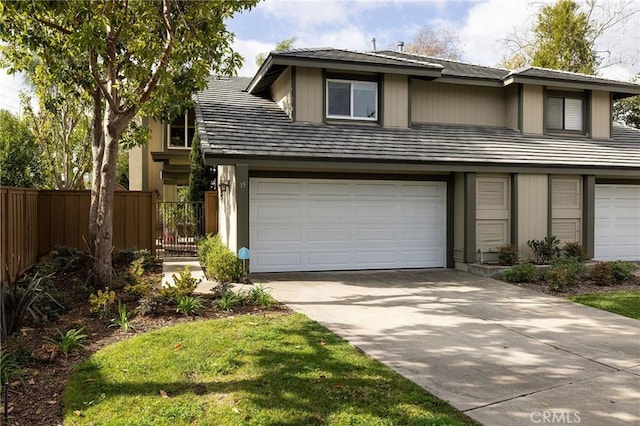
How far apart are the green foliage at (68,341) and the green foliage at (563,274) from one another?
27.8 ft

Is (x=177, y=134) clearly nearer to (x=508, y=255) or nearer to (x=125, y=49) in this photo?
(x=125, y=49)

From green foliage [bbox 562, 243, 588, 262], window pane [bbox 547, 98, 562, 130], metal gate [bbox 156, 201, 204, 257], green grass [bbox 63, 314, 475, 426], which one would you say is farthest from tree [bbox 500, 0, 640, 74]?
green grass [bbox 63, 314, 475, 426]

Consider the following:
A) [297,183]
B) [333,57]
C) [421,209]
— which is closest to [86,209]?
[297,183]

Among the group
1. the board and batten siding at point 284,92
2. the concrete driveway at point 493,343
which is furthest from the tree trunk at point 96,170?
the board and batten siding at point 284,92

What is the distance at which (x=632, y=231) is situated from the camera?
1353 centimetres

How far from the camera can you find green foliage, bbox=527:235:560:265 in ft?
37.8

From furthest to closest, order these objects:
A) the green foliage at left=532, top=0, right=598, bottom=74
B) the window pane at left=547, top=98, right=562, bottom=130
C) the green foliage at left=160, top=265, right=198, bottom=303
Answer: the green foliage at left=532, top=0, right=598, bottom=74 → the window pane at left=547, top=98, right=562, bottom=130 → the green foliage at left=160, top=265, right=198, bottom=303

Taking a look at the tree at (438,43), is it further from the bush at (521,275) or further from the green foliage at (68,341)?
the green foliage at (68,341)

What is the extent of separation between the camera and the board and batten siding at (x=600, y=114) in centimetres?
1433

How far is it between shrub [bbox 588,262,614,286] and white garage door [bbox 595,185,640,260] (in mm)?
3369

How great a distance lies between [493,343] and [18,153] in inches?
941

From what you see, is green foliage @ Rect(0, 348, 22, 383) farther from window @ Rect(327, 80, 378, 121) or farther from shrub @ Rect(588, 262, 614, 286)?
shrub @ Rect(588, 262, 614, 286)

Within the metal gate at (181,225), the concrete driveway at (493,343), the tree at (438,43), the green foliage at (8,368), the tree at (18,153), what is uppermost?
the tree at (438,43)

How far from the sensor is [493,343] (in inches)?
229
